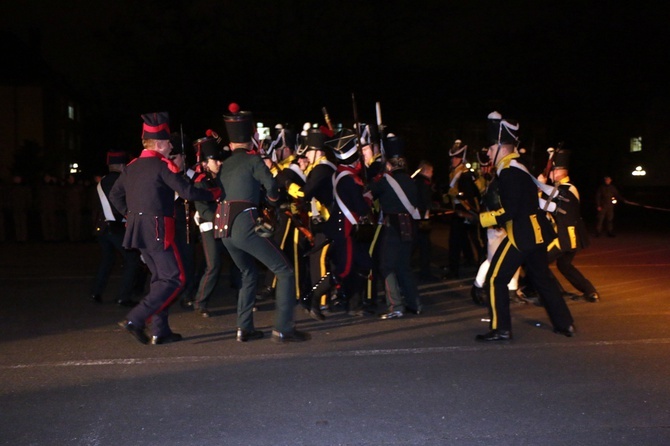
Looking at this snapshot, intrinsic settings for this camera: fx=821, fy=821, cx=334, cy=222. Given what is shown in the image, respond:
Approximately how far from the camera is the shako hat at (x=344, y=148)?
8.93 meters

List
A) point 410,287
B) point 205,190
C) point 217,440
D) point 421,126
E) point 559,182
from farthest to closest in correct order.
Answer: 1. point 421,126
2. point 559,182
3. point 410,287
4. point 205,190
5. point 217,440

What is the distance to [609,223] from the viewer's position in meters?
23.0

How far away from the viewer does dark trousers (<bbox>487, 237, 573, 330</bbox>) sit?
7.65 meters

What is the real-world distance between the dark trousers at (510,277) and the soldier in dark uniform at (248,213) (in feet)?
6.22

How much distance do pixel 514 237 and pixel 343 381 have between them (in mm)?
2317

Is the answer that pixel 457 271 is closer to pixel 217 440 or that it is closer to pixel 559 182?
pixel 559 182

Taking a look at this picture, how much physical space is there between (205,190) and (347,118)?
48.7 metres

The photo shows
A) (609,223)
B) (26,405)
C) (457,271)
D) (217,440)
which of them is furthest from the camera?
(609,223)

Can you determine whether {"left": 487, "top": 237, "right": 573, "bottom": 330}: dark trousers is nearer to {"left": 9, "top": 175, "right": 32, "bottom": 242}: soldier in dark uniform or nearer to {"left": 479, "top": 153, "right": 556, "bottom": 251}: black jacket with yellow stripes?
{"left": 479, "top": 153, "right": 556, "bottom": 251}: black jacket with yellow stripes

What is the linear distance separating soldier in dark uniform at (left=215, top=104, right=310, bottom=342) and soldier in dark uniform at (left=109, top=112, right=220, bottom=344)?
0.22 meters

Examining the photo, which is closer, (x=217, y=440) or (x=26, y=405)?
(x=217, y=440)

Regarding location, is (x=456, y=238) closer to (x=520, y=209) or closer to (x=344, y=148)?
(x=344, y=148)

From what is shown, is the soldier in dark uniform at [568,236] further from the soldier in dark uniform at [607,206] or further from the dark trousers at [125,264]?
the soldier in dark uniform at [607,206]

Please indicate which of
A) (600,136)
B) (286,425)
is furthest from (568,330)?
(600,136)
